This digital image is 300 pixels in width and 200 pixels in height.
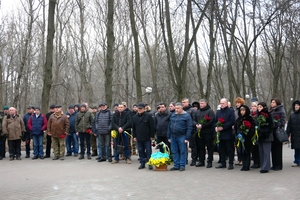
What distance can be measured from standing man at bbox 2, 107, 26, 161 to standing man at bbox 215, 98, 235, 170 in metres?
7.61

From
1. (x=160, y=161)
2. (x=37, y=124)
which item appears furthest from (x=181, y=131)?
(x=37, y=124)

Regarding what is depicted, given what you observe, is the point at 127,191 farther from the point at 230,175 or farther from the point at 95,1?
the point at 95,1

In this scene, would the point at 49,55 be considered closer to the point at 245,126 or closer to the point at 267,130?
the point at 245,126

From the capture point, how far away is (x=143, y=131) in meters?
11.5

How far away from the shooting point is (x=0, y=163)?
13195 mm

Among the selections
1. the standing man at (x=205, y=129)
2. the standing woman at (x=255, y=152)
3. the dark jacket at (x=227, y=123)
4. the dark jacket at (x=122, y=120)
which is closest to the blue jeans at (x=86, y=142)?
the dark jacket at (x=122, y=120)

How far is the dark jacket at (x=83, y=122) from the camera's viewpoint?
13.9m

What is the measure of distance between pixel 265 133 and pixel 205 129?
1.91 m

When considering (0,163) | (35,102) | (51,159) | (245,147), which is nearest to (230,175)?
(245,147)

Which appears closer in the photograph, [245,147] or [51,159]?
[245,147]

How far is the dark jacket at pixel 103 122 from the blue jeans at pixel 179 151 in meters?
2.76

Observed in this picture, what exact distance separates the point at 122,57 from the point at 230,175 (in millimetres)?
34608

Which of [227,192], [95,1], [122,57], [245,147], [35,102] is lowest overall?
[227,192]

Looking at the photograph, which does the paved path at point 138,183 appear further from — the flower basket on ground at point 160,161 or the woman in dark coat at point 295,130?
the woman in dark coat at point 295,130
